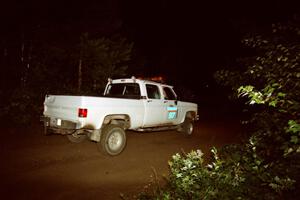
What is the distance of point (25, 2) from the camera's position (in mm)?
12875

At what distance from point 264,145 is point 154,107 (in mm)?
5272

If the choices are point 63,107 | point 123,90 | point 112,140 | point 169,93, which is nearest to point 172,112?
point 169,93

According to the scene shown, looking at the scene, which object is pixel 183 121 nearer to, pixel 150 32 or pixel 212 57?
pixel 150 32

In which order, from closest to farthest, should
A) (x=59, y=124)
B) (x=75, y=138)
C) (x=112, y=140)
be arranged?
(x=59, y=124) → (x=112, y=140) → (x=75, y=138)

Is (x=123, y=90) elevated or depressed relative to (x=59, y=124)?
elevated

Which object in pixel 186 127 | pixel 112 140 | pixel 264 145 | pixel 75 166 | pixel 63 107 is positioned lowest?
pixel 75 166

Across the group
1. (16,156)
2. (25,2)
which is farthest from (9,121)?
(25,2)

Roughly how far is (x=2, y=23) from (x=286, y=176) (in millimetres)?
14429

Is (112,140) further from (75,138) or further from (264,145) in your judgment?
(264,145)

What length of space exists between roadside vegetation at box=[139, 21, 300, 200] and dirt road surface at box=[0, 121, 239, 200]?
1.33 m

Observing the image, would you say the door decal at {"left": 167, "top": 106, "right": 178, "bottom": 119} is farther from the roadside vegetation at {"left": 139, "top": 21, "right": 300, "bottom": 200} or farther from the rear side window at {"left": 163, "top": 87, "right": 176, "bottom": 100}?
the roadside vegetation at {"left": 139, "top": 21, "right": 300, "bottom": 200}

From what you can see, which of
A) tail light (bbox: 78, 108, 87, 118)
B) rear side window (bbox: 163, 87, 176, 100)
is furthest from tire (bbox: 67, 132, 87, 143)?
rear side window (bbox: 163, 87, 176, 100)

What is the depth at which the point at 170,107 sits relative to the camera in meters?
9.27

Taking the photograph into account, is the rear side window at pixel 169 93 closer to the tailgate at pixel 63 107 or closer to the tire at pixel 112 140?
the tire at pixel 112 140
